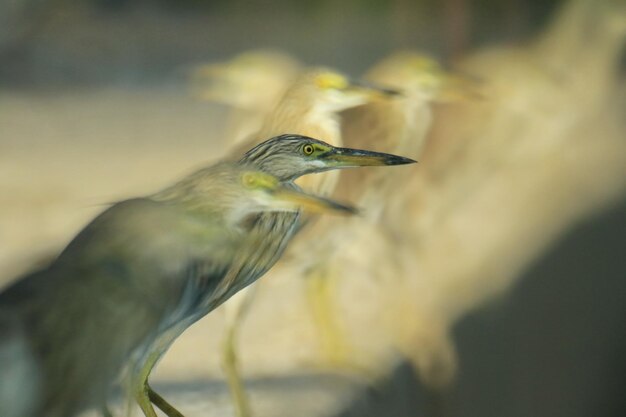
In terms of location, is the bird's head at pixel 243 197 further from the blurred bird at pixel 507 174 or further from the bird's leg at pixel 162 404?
the blurred bird at pixel 507 174

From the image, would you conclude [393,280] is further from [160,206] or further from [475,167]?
[160,206]

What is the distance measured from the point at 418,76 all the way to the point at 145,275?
1.89 ft

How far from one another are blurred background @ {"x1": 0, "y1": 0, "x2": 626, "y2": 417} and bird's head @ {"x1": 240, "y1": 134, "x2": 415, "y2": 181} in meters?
0.15

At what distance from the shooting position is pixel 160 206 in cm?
93

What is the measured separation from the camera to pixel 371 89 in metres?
1.20

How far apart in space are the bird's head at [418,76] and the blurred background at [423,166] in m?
0.02

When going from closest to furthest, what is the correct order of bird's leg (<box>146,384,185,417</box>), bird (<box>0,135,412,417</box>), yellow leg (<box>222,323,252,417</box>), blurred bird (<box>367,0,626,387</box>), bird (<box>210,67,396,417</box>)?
bird (<box>0,135,412,417</box>)
bird's leg (<box>146,384,185,417</box>)
bird (<box>210,67,396,417</box>)
yellow leg (<box>222,323,252,417</box>)
blurred bird (<box>367,0,626,387</box>)

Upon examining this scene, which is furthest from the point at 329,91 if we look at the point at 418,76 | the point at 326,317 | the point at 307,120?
the point at 326,317

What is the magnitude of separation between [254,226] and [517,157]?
27.2 inches

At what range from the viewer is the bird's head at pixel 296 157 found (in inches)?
35.3

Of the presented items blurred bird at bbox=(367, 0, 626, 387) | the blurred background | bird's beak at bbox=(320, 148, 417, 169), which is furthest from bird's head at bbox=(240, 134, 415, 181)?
blurred bird at bbox=(367, 0, 626, 387)

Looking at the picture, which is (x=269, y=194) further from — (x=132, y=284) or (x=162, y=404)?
(x=162, y=404)

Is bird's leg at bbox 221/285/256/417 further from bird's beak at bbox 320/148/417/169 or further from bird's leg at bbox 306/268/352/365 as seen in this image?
bird's beak at bbox 320/148/417/169

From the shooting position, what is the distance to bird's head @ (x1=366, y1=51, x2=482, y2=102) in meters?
1.26
